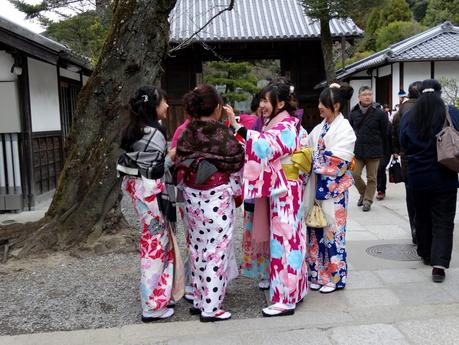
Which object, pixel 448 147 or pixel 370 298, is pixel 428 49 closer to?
pixel 448 147

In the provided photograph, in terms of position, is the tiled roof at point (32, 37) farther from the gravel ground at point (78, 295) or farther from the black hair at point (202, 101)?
the black hair at point (202, 101)

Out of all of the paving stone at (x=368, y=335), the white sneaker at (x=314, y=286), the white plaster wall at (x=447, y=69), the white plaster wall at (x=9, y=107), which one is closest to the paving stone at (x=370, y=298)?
the white sneaker at (x=314, y=286)

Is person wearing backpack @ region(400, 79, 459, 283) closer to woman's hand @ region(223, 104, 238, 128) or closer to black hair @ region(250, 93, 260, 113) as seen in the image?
black hair @ region(250, 93, 260, 113)

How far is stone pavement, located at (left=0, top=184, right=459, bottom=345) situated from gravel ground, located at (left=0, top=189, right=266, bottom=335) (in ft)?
0.62

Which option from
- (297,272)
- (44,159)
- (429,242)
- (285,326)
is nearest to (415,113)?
(429,242)

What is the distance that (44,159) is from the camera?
912cm

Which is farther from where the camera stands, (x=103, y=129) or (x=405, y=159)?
(x=103, y=129)

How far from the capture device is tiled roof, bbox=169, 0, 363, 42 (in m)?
15.8

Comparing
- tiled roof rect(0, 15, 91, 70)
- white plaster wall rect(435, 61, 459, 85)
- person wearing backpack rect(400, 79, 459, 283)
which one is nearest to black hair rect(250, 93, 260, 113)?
person wearing backpack rect(400, 79, 459, 283)

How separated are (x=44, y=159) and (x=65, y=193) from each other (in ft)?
12.8

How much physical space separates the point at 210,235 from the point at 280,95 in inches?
46.7

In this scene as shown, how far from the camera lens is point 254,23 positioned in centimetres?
1722

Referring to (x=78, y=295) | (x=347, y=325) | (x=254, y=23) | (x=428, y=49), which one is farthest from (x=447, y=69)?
(x=78, y=295)

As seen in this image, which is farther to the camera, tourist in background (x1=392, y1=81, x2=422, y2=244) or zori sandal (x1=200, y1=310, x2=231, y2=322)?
tourist in background (x1=392, y1=81, x2=422, y2=244)
